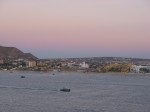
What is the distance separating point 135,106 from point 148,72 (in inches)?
3760

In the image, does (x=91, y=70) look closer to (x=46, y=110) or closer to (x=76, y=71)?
(x=76, y=71)

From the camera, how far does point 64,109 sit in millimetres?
31766

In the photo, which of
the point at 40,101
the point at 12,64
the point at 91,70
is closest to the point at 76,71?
the point at 91,70

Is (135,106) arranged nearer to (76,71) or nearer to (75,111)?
(75,111)

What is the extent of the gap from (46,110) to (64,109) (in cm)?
118

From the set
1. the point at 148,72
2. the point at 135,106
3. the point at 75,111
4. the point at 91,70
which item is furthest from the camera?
the point at 91,70

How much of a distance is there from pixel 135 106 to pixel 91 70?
108 metres

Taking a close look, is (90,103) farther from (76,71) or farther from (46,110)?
(76,71)

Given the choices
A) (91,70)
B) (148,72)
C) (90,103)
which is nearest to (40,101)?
(90,103)

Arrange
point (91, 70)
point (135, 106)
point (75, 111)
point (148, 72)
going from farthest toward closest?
point (91, 70) → point (148, 72) → point (135, 106) → point (75, 111)

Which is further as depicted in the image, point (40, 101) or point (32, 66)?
point (32, 66)

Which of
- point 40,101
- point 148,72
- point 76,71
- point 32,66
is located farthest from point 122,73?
point 40,101

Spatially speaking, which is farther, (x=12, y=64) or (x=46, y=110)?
(x=12, y=64)

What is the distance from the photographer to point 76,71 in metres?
147
